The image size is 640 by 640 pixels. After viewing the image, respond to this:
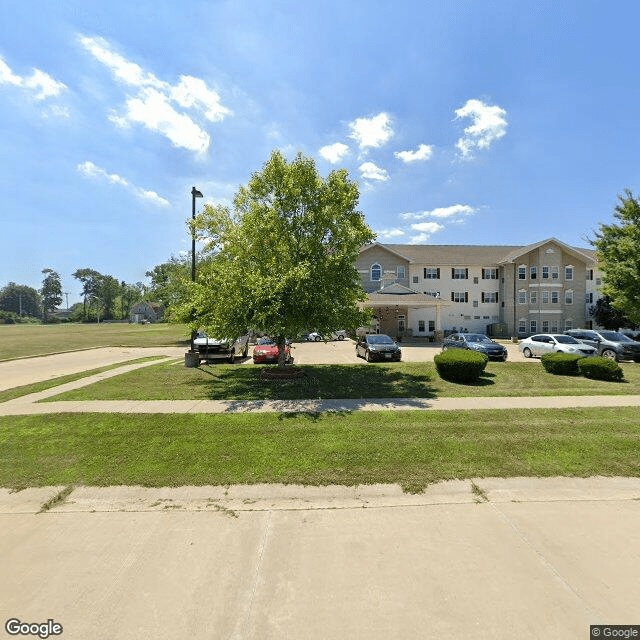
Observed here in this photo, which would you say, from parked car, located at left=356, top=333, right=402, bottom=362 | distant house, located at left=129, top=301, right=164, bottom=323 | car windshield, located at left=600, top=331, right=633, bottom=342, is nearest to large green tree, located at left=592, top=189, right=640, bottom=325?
car windshield, located at left=600, top=331, right=633, bottom=342

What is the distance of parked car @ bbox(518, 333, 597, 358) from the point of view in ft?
62.0

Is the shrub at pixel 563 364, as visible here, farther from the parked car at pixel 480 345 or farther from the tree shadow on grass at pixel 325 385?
the parked car at pixel 480 345

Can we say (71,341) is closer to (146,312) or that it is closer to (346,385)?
(346,385)

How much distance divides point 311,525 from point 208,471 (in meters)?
2.22

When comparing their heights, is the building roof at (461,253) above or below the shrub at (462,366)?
above

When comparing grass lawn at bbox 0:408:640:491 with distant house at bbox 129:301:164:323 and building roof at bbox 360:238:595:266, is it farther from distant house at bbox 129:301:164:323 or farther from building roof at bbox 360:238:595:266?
distant house at bbox 129:301:164:323

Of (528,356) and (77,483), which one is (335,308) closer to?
(77,483)

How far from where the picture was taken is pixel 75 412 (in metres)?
8.84

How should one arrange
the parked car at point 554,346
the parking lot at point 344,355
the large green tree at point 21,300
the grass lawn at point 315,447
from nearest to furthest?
the grass lawn at point 315,447, the parked car at point 554,346, the parking lot at point 344,355, the large green tree at point 21,300

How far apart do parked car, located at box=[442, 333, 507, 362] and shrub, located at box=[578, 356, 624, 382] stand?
20.6 feet

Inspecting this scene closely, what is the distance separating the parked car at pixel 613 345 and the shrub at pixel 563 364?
8.44 metres

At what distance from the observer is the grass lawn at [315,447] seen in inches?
220

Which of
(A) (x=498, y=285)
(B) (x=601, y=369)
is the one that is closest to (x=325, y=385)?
(B) (x=601, y=369)

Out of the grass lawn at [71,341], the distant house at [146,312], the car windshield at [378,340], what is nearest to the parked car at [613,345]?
the car windshield at [378,340]
